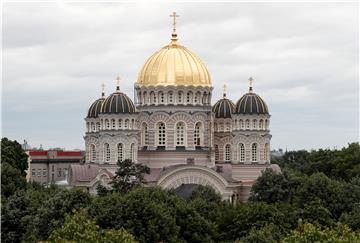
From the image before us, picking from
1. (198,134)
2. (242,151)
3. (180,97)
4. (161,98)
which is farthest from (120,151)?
Result: (242,151)

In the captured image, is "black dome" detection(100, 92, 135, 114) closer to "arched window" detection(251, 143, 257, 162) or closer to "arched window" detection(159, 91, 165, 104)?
"arched window" detection(159, 91, 165, 104)

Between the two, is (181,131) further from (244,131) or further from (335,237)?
(335,237)

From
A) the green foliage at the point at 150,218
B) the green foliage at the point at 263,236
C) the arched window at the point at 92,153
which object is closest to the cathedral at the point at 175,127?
the arched window at the point at 92,153

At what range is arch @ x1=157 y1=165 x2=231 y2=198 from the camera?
67.6m

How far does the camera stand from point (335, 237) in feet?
118

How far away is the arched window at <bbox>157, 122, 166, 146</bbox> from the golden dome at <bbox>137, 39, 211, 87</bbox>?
2.77 meters

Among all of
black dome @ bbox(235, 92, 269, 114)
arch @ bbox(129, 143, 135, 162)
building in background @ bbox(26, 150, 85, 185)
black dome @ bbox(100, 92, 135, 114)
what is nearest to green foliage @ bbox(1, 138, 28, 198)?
black dome @ bbox(100, 92, 135, 114)

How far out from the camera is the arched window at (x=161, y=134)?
71250 mm

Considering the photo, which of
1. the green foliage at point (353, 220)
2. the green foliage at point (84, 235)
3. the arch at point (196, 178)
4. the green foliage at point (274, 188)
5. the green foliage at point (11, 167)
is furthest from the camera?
the arch at point (196, 178)

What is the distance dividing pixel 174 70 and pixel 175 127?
3844 mm

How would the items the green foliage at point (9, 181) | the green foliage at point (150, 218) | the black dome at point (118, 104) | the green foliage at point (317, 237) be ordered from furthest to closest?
1. the black dome at point (118, 104)
2. the green foliage at point (9, 181)
3. the green foliage at point (150, 218)
4. the green foliage at point (317, 237)

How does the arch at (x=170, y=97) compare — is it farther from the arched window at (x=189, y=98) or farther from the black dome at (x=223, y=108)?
the black dome at (x=223, y=108)

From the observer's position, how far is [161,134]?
234 ft

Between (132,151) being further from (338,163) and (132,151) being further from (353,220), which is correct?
(338,163)
